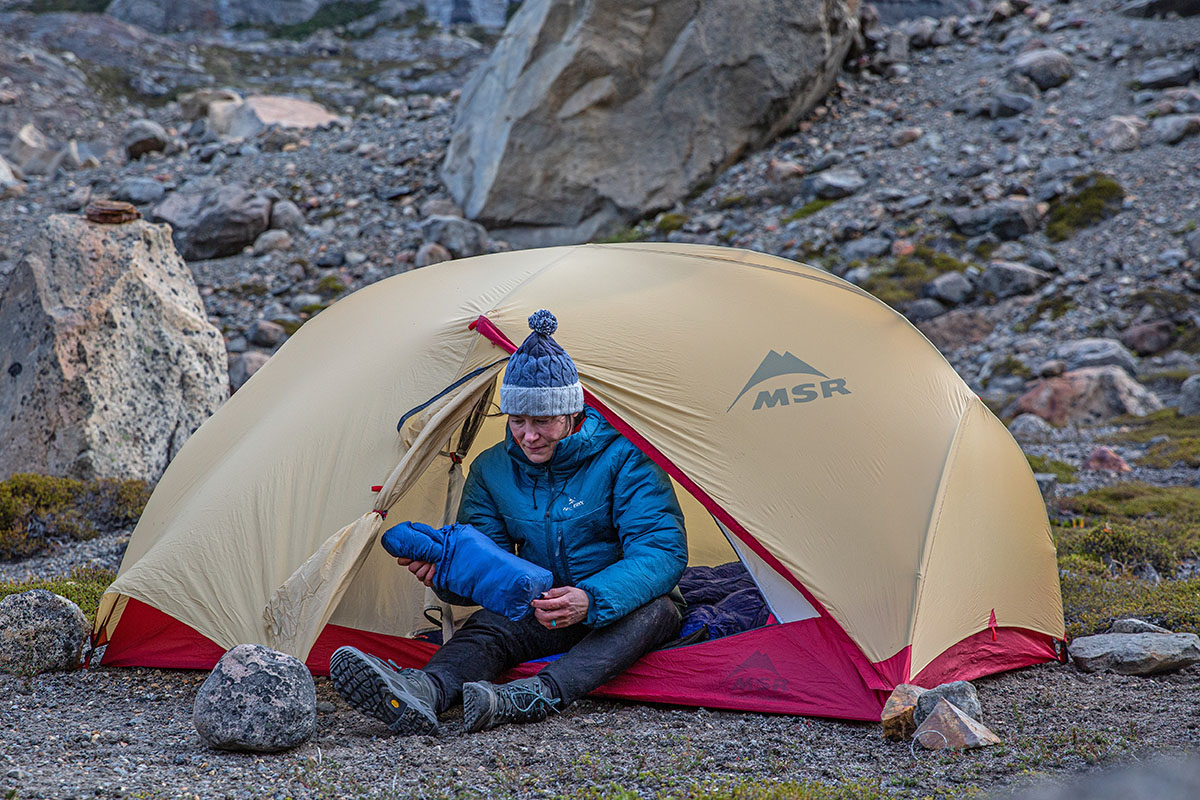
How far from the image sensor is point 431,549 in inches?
179

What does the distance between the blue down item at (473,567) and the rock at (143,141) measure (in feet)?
77.0

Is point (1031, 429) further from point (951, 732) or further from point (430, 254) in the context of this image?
point (430, 254)

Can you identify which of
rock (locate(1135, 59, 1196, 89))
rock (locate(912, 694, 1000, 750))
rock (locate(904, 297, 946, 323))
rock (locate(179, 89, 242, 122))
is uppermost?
rock (locate(1135, 59, 1196, 89))

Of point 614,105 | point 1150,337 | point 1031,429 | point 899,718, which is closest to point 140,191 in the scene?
point 614,105

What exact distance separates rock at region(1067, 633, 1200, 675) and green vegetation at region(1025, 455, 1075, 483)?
5.97m

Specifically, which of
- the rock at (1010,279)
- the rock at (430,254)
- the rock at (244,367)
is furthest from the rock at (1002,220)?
the rock at (244,367)

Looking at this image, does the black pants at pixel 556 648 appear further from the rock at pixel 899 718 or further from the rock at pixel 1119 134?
the rock at pixel 1119 134

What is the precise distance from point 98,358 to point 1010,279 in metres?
13.9

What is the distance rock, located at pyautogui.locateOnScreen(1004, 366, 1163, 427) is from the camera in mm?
14117

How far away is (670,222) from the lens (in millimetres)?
20469

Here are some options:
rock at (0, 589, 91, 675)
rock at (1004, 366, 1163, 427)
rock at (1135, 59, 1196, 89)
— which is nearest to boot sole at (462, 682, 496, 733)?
rock at (0, 589, 91, 675)

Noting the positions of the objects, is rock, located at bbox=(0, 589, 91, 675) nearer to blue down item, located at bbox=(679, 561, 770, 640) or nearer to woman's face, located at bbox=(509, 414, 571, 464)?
woman's face, located at bbox=(509, 414, 571, 464)

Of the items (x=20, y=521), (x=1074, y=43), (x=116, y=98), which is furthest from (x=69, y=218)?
(x=116, y=98)

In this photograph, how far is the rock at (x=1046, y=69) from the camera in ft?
72.9
